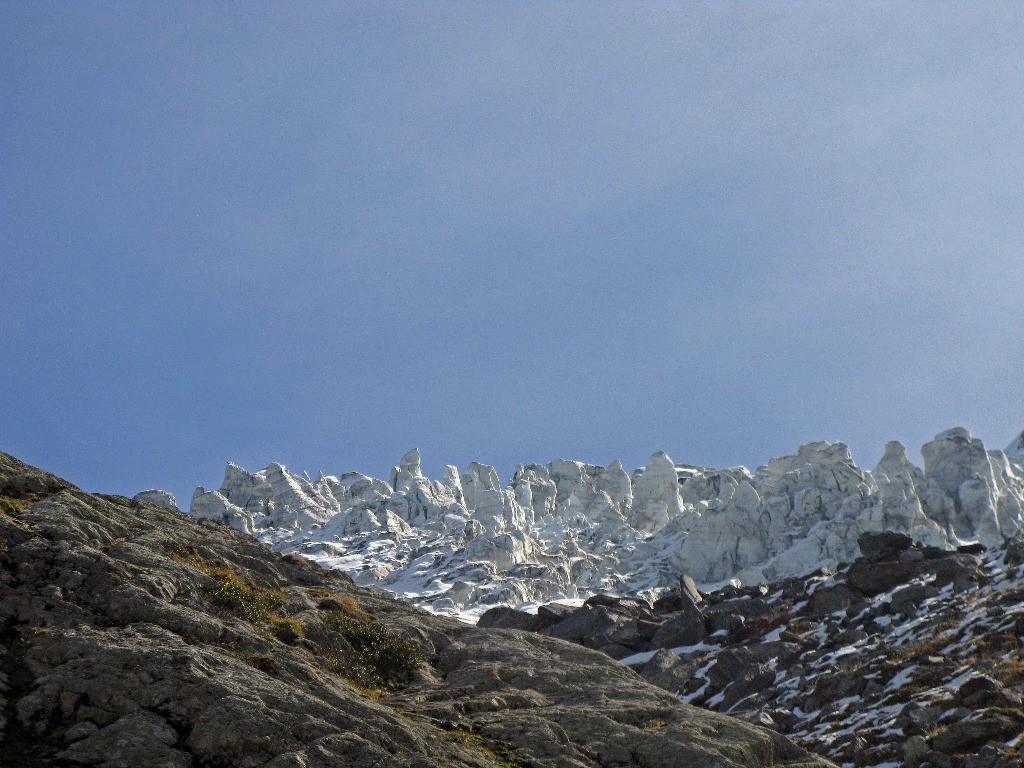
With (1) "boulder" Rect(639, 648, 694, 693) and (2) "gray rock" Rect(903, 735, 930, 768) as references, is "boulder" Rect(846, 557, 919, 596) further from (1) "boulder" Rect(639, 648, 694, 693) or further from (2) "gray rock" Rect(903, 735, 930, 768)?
(2) "gray rock" Rect(903, 735, 930, 768)

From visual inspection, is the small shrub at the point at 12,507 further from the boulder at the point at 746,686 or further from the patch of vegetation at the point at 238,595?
the boulder at the point at 746,686

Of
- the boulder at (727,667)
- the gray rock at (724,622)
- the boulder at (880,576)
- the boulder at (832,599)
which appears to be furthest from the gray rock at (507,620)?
the boulder at (880,576)

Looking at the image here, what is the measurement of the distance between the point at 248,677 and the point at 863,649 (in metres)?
39.6

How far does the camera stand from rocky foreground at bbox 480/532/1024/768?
30.0 m

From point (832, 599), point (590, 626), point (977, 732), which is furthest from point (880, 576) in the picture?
point (977, 732)

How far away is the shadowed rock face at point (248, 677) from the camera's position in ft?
41.2

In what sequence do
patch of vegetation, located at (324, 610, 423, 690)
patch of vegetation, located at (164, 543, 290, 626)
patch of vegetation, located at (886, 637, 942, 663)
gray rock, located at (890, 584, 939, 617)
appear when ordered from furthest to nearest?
1. gray rock, located at (890, 584, 939, 617)
2. patch of vegetation, located at (886, 637, 942, 663)
3. patch of vegetation, located at (324, 610, 423, 690)
4. patch of vegetation, located at (164, 543, 290, 626)

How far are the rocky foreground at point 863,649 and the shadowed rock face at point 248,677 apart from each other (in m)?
12.9

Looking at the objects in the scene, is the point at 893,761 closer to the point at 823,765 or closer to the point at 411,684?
the point at 823,765

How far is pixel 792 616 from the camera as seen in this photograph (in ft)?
199

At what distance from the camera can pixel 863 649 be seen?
4625cm

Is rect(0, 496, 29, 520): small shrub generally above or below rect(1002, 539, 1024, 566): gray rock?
above

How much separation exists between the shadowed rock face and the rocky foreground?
1287cm

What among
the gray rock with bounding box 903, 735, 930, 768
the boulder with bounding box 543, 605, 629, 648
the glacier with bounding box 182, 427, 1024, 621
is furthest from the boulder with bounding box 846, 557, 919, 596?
the glacier with bounding box 182, 427, 1024, 621
